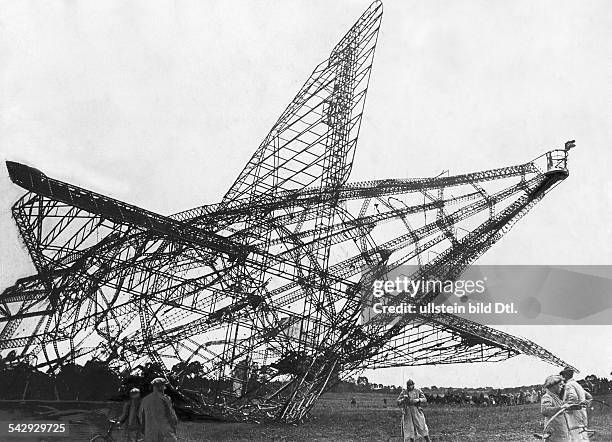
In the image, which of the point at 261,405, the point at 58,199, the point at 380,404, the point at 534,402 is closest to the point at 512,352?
the point at 534,402

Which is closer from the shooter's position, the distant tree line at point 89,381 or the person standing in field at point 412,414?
the person standing in field at point 412,414

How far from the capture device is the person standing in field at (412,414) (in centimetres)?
1453

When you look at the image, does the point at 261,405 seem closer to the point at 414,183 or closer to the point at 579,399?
the point at 414,183

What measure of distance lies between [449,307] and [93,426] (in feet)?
46.9

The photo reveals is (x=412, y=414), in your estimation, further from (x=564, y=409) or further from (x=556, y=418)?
(x=564, y=409)

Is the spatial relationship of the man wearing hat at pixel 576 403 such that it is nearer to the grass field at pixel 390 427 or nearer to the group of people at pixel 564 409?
the group of people at pixel 564 409

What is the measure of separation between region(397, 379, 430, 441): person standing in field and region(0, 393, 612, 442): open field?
22.2ft

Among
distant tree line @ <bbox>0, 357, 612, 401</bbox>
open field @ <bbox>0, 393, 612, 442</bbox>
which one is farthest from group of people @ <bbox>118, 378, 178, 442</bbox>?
distant tree line @ <bbox>0, 357, 612, 401</bbox>

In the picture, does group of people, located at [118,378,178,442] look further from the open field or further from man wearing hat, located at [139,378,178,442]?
Answer: the open field

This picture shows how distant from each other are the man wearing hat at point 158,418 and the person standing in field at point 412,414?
15.9ft

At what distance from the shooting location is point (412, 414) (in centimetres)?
1473

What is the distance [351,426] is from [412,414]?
453 inches

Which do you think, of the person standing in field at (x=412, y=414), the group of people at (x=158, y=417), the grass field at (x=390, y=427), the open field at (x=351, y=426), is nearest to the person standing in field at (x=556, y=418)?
the person standing in field at (x=412, y=414)

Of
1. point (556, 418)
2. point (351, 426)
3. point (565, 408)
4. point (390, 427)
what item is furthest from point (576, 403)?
point (351, 426)
